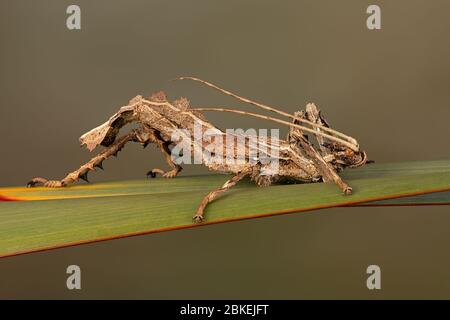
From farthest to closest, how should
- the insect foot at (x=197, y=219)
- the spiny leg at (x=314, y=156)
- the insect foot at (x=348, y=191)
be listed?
the spiny leg at (x=314, y=156), the insect foot at (x=348, y=191), the insect foot at (x=197, y=219)

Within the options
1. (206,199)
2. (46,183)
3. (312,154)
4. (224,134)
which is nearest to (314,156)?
(312,154)

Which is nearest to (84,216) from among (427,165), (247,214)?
(247,214)

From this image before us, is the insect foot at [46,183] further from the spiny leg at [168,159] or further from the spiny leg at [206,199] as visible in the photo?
the spiny leg at [206,199]

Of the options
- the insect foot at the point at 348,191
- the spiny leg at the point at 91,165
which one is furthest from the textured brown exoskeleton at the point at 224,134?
the insect foot at the point at 348,191

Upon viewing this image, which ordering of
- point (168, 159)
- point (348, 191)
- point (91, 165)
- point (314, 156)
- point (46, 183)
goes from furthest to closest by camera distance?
point (168, 159) → point (91, 165) → point (46, 183) → point (314, 156) → point (348, 191)

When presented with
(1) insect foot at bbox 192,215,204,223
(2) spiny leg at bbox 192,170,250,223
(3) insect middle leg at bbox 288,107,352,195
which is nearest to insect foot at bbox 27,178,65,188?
(2) spiny leg at bbox 192,170,250,223

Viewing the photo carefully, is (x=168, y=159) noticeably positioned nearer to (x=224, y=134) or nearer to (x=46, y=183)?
(x=224, y=134)

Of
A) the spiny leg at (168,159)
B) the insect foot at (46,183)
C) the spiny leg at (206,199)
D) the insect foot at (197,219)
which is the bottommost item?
the insect foot at (197,219)

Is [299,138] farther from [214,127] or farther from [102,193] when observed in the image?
[102,193]
